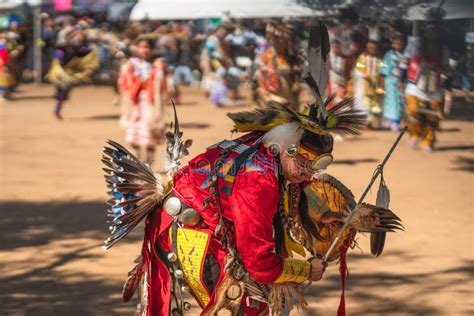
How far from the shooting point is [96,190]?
1030 centimetres

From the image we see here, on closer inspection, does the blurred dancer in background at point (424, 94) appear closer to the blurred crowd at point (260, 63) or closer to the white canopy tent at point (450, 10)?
the blurred crowd at point (260, 63)

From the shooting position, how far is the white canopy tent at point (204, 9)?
18973 mm

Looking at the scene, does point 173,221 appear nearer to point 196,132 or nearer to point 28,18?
point 196,132

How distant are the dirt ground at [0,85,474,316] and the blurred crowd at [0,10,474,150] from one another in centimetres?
→ 91

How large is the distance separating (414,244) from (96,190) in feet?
13.2

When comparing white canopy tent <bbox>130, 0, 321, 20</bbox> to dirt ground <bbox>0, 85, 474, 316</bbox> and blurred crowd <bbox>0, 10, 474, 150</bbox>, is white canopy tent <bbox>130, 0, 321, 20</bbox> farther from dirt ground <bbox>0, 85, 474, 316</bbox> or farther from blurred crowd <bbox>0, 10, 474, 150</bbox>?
dirt ground <bbox>0, 85, 474, 316</bbox>

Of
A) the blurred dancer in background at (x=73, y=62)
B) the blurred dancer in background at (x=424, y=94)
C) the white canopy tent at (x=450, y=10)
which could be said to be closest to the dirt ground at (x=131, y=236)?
the blurred dancer in background at (x=424, y=94)

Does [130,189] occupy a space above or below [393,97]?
above

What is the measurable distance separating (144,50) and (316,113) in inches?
311

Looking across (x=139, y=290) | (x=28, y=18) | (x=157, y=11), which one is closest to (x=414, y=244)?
(x=139, y=290)

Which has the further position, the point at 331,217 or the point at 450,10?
the point at 450,10

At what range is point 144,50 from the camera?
37.1 ft

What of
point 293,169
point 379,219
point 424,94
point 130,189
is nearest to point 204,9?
point 424,94

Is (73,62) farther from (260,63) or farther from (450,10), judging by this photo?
(450,10)
